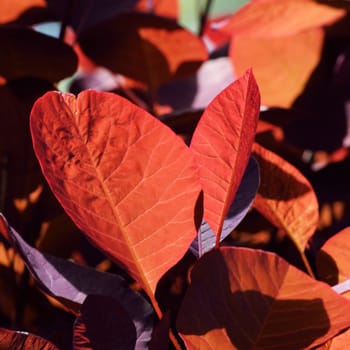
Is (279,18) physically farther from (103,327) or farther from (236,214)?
(103,327)

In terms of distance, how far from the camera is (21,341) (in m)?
0.37

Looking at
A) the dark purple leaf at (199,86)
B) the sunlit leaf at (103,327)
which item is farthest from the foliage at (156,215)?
the dark purple leaf at (199,86)

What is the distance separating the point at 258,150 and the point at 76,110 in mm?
164

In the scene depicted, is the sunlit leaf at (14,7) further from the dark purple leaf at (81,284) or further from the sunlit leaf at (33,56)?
the dark purple leaf at (81,284)

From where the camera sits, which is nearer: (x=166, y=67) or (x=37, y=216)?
(x=37, y=216)

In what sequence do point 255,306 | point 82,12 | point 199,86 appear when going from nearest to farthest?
point 255,306, point 82,12, point 199,86

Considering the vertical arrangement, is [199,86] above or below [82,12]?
below

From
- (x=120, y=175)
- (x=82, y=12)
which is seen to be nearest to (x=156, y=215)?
(x=120, y=175)

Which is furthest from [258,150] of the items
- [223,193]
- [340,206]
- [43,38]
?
[340,206]

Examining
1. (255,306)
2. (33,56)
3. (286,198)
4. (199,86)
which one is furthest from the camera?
(199,86)

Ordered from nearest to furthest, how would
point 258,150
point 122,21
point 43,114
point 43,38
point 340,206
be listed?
point 43,114, point 258,150, point 43,38, point 122,21, point 340,206

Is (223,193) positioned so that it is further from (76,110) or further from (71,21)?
(71,21)

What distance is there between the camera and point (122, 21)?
2.34 ft

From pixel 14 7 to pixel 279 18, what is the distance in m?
0.30
